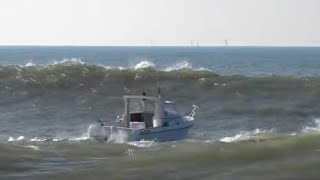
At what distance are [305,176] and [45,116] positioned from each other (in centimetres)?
2079

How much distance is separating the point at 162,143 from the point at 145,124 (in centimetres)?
321

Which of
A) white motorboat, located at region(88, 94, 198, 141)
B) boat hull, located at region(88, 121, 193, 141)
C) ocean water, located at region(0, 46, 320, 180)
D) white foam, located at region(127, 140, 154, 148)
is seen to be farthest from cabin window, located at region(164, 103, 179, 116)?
white foam, located at region(127, 140, 154, 148)

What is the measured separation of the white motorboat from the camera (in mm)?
23969

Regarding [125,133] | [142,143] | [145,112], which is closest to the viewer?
[142,143]

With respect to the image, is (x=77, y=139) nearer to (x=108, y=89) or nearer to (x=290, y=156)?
(x=290, y=156)

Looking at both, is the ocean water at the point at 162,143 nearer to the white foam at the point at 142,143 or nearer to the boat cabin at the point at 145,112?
the white foam at the point at 142,143

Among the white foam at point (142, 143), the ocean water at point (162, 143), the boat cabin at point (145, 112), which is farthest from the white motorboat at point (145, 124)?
the ocean water at point (162, 143)

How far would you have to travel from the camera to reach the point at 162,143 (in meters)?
23.5

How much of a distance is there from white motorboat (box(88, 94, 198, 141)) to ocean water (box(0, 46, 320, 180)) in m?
0.57

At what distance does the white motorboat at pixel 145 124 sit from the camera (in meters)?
24.0

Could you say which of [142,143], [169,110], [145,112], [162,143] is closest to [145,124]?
[145,112]

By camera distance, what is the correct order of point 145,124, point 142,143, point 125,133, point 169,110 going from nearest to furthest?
point 142,143
point 125,133
point 145,124
point 169,110

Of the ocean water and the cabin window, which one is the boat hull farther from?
the cabin window

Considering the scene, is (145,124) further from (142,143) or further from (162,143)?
(142,143)
